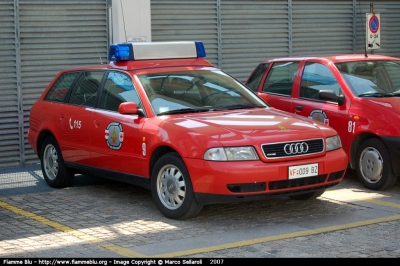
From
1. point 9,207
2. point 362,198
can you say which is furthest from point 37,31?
point 362,198

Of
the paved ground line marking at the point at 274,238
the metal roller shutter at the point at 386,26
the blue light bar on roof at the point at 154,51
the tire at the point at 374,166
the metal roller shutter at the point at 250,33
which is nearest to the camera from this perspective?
the paved ground line marking at the point at 274,238

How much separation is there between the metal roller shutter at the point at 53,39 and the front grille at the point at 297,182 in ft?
18.3

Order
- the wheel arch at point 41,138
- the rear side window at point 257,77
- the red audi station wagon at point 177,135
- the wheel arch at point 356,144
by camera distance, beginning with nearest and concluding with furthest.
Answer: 1. the red audi station wagon at point 177,135
2. the wheel arch at point 356,144
3. the wheel arch at point 41,138
4. the rear side window at point 257,77

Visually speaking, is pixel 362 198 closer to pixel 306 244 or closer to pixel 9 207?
pixel 306 244

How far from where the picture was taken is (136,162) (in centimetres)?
852

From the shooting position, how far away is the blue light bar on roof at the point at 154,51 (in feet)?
30.3

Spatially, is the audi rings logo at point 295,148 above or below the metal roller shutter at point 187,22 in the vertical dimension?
below

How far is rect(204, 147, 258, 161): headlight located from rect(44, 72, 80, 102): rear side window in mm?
3099

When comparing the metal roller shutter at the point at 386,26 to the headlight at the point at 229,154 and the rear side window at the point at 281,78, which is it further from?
the headlight at the point at 229,154

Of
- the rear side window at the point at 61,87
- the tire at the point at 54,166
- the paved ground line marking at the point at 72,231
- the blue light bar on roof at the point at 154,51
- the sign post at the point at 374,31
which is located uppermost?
the sign post at the point at 374,31

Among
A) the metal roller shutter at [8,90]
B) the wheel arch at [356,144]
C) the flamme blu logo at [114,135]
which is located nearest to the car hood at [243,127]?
the flamme blu logo at [114,135]

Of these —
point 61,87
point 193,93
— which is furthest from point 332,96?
point 61,87

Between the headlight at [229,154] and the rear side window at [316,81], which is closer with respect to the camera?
the headlight at [229,154]

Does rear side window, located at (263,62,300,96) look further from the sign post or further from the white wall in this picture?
the sign post
